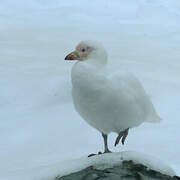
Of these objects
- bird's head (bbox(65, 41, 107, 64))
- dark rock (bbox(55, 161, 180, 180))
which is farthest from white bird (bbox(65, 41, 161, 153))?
dark rock (bbox(55, 161, 180, 180))

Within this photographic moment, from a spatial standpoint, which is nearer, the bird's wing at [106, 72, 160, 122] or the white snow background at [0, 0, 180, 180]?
the bird's wing at [106, 72, 160, 122]

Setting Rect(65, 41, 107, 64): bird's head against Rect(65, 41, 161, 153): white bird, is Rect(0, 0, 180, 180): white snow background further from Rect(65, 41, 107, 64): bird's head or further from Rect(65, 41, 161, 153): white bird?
Rect(65, 41, 107, 64): bird's head

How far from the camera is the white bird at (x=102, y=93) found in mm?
3193

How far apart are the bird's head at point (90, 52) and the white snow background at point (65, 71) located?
74 cm

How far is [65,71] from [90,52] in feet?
12.3

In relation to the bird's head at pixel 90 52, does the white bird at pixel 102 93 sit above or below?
below

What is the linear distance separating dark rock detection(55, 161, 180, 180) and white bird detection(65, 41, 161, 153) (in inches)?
13.0

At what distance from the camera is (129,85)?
3.39m

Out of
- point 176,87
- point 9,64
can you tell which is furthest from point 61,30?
point 176,87

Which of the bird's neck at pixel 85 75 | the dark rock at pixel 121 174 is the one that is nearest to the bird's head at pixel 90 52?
the bird's neck at pixel 85 75

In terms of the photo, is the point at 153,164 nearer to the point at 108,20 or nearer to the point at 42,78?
the point at 42,78

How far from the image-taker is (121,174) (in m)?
3.06

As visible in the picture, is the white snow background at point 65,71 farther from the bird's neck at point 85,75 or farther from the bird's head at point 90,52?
the bird's head at point 90,52

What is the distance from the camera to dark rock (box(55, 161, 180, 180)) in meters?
3.03
